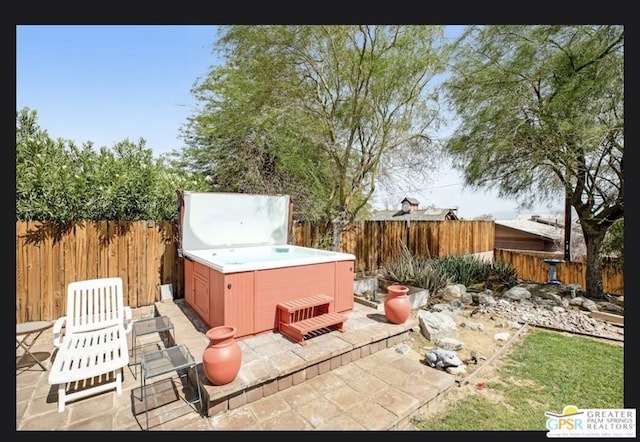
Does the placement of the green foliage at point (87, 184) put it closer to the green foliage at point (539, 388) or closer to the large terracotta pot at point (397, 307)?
the large terracotta pot at point (397, 307)

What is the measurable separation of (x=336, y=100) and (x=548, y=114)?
15.8ft

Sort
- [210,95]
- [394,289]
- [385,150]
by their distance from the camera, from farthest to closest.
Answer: [210,95] → [385,150] → [394,289]

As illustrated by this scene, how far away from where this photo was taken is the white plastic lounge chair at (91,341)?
3023mm

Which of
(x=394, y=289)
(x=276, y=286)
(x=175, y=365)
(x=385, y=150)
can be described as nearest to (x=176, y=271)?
(x=276, y=286)

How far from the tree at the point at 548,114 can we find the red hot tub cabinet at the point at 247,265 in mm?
5148

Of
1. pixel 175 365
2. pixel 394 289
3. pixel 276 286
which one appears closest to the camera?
pixel 175 365

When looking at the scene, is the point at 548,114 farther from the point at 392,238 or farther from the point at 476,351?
the point at 476,351

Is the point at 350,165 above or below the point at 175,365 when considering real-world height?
above

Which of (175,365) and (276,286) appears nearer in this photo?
(175,365)

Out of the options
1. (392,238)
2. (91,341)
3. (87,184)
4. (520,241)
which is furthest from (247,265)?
(520,241)

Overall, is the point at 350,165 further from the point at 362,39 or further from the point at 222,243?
the point at 222,243

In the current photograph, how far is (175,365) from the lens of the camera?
3.18 m

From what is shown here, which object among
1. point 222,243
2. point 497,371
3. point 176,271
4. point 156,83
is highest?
point 156,83

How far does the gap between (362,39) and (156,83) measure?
181 inches
